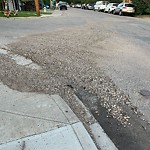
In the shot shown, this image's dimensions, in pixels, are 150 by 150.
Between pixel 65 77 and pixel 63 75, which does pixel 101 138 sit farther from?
pixel 63 75

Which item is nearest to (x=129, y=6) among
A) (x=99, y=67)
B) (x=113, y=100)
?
(x=99, y=67)

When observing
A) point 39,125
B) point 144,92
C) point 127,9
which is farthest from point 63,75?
point 127,9

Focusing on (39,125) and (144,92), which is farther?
(144,92)

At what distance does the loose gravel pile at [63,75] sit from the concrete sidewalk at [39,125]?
372 millimetres

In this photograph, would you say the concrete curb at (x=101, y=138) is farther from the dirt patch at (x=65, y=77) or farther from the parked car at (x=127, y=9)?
the parked car at (x=127, y=9)

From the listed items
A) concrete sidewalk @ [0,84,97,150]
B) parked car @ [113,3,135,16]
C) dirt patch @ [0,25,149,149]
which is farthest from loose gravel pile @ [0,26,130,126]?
parked car @ [113,3,135,16]

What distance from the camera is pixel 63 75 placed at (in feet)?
20.7

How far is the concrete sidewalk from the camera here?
3.49 meters

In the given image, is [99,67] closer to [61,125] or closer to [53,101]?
[53,101]

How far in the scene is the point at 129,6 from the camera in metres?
32.0

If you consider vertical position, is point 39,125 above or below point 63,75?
above

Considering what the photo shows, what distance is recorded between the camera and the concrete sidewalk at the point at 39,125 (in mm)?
3486

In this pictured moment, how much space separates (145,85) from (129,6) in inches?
1098

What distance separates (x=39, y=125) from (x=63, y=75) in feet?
8.24
